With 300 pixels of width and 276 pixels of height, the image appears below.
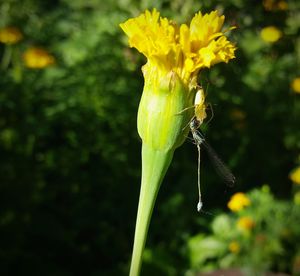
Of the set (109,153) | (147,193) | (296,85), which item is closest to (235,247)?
(109,153)

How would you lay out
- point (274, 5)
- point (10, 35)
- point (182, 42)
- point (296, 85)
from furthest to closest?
point (296, 85)
point (274, 5)
point (10, 35)
point (182, 42)

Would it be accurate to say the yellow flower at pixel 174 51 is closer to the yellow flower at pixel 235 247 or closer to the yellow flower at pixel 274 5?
the yellow flower at pixel 235 247

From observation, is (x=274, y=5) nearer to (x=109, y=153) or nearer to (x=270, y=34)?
(x=270, y=34)

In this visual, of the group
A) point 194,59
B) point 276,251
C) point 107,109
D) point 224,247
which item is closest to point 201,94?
point 194,59

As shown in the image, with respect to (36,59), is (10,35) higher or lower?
higher

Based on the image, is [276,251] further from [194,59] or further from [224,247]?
[194,59]
